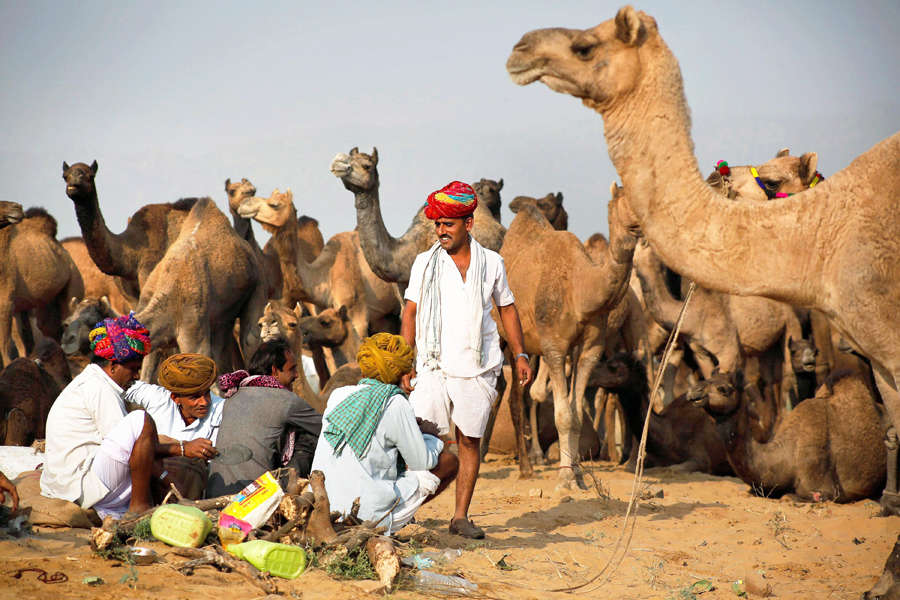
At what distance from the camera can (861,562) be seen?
6508mm

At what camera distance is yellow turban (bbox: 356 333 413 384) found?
18.2 feet

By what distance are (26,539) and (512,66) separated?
11.6 feet

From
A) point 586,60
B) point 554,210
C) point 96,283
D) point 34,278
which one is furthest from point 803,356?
point 96,283

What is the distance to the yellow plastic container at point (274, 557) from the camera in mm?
4594

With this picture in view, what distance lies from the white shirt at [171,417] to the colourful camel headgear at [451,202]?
1.82 m

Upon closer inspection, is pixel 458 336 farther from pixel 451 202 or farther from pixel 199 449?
pixel 199 449

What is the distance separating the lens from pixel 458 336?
638cm

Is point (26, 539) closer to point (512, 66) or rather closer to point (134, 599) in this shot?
point (134, 599)

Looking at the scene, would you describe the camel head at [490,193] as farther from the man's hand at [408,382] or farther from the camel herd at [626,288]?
the man's hand at [408,382]

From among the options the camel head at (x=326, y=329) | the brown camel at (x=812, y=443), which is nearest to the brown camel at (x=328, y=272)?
the camel head at (x=326, y=329)

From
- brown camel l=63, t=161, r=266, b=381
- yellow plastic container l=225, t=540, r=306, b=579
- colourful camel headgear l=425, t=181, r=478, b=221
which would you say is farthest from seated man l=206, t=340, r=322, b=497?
brown camel l=63, t=161, r=266, b=381

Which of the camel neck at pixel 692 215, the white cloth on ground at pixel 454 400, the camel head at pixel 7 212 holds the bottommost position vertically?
the white cloth on ground at pixel 454 400

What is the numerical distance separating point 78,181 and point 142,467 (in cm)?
740

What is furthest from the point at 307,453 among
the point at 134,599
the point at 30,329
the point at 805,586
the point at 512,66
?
the point at 30,329
